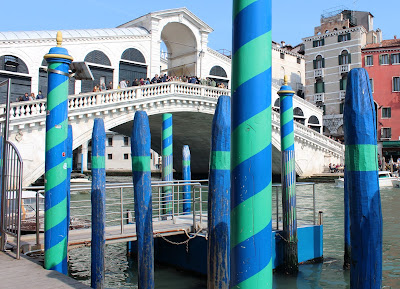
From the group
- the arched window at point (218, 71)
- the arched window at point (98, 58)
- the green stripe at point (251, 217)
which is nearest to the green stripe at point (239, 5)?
the green stripe at point (251, 217)

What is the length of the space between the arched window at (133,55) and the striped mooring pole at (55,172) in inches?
542

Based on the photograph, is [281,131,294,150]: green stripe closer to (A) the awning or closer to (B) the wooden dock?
(B) the wooden dock

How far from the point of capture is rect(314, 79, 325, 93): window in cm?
2595

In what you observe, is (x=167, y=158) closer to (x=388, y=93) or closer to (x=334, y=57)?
(x=388, y=93)

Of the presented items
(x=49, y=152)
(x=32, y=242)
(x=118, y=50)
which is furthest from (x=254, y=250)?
(x=118, y=50)

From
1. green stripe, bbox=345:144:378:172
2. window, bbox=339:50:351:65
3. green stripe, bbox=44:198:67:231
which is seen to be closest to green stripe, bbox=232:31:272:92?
green stripe, bbox=345:144:378:172

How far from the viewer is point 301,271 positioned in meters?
5.31

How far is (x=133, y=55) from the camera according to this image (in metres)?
17.3

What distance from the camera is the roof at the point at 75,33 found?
14.0m

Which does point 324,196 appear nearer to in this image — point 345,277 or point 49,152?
point 345,277

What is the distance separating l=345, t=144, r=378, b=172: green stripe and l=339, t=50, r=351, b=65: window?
24277mm

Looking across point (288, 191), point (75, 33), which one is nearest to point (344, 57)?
point (75, 33)

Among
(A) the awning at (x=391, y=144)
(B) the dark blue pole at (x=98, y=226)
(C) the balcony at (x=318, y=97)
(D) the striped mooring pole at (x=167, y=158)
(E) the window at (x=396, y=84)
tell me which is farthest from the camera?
(C) the balcony at (x=318, y=97)

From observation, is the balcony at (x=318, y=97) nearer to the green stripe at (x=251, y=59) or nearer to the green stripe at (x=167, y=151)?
the green stripe at (x=167, y=151)
